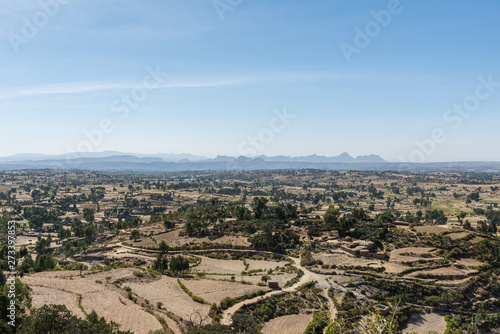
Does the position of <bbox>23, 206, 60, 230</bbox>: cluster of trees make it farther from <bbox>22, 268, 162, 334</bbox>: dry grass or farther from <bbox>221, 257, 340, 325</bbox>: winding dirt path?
<bbox>221, 257, 340, 325</bbox>: winding dirt path

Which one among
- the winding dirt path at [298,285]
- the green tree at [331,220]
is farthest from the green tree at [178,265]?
the green tree at [331,220]

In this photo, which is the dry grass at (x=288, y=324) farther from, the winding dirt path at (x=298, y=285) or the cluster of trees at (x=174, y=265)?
the cluster of trees at (x=174, y=265)

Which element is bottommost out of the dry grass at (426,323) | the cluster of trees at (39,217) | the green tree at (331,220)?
the cluster of trees at (39,217)

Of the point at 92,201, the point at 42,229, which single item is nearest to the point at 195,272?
the point at 42,229

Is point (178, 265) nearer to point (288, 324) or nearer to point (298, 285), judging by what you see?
point (298, 285)

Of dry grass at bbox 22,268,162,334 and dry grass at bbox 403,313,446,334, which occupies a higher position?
dry grass at bbox 22,268,162,334

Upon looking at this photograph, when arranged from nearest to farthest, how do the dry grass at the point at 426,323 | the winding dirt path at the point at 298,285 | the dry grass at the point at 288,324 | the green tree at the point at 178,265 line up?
the dry grass at the point at 288,324 < the winding dirt path at the point at 298,285 < the dry grass at the point at 426,323 < the green tree at the point at 178,265

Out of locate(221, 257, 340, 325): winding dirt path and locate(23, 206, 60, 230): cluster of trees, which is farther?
locate(23, 206, 60, 230): cluster of trees

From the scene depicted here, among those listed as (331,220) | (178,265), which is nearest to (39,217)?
(178,265)

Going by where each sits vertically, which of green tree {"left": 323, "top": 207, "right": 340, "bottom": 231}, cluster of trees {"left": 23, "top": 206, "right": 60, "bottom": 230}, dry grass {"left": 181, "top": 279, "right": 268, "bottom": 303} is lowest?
cluster of trees {"left": 23, "top": 206, "right": 60, "bottom": 230}

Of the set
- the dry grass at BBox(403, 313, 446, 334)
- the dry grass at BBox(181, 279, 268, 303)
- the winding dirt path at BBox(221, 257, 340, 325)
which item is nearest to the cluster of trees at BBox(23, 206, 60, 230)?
the dry grass at BBox(181, 279, 268, 303)

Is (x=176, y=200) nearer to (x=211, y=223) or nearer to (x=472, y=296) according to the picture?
(x=211, y=223)
